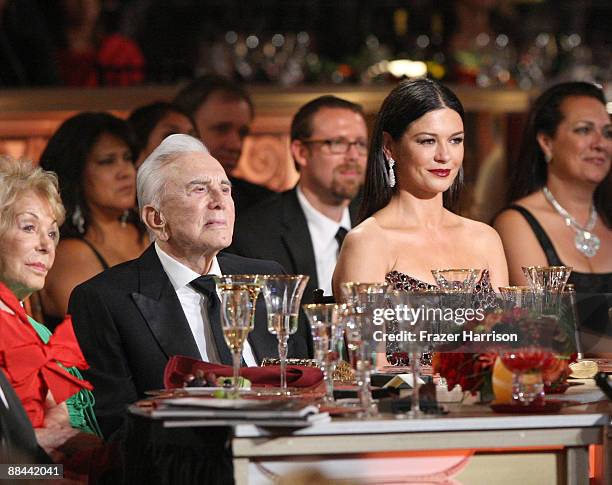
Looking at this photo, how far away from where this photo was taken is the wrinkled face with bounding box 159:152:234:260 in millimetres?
3934

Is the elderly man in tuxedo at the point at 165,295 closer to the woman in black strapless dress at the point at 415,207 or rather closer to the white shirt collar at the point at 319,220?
the woman in black strapless dress at the point at 415,207

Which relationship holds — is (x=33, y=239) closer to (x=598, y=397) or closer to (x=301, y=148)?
(x=598, y=397)

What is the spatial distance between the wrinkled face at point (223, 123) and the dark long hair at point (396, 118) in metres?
2.03

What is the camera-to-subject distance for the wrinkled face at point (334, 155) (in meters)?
5.84

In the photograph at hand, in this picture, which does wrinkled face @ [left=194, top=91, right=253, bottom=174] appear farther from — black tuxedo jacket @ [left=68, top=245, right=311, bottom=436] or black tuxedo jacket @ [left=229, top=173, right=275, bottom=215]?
black tuxedo jacket @ [left=68, top=245, right=311, bottom=436]

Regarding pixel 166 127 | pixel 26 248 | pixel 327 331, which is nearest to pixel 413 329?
pixel 327 331

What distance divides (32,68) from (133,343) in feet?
12.5

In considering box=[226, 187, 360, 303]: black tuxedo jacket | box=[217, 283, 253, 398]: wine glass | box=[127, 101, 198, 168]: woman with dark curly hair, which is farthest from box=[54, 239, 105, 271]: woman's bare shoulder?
box=[217, 283, 253, 398]: wine glass

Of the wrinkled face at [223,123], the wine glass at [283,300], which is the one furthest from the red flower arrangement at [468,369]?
the wrinkled face at [223,123]

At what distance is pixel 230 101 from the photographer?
6.57 meters

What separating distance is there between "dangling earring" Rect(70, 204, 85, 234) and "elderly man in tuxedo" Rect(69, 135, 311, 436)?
1.41m

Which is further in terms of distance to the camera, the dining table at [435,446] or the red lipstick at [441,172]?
the red lipstick at [441,172]

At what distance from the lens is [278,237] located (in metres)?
5.64

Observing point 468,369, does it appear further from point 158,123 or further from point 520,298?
point 158,123
